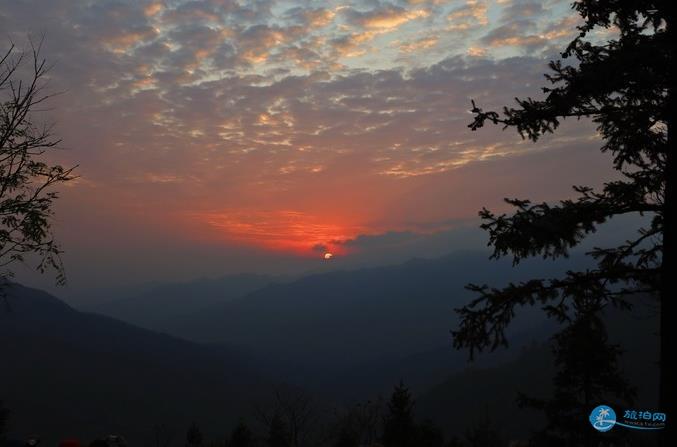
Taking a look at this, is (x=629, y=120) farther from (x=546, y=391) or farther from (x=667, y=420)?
(x=546, y=391)

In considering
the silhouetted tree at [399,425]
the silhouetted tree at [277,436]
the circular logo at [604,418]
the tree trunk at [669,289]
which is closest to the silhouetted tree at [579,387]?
the circular logo at [604,418]

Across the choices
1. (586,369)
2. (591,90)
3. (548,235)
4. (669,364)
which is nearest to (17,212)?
(548,235)

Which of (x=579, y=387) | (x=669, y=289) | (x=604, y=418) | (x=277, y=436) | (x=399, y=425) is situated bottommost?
(x=277, y=436)

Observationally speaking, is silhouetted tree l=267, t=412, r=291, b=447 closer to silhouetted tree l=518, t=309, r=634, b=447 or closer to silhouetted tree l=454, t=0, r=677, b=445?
silhouetted tree l=518, t=309, r=634, b=447

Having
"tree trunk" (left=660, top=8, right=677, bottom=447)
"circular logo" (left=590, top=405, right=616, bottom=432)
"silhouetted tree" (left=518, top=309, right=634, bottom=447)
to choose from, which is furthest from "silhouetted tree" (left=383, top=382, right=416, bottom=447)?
"tree trunk" (left=660, top=8, right=677, bottom=447)

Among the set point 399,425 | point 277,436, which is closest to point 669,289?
point 399,425

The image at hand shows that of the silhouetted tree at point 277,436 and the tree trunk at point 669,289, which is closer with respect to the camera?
the tree trunk at point 669,289

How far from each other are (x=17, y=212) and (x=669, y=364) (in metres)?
14.4

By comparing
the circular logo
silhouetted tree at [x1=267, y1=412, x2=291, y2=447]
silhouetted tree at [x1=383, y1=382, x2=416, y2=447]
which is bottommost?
silhouetted tree at [x1=267, y1=412, x2=291, y2=447]

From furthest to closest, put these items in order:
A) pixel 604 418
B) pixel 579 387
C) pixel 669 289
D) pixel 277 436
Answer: pixel 277 436 → pixel 579 387 → pixel 604 418 → pixel 669 289

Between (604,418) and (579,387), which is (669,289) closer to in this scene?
(604,418)

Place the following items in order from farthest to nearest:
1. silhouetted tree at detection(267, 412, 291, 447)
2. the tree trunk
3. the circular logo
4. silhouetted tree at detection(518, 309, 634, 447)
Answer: silhouetted tree at detection(267, 412, 291, 447) → silhouetted tree at detection(518, 309, 634, 447) → the circular logo → the tree trunk

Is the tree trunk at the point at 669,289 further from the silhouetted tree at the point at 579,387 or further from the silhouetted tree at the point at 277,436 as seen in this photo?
the silhouetted tree at the point at 277,436

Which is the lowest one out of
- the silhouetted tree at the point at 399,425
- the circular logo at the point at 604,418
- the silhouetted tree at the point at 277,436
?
the silhouetted tree at the point at 277,436
